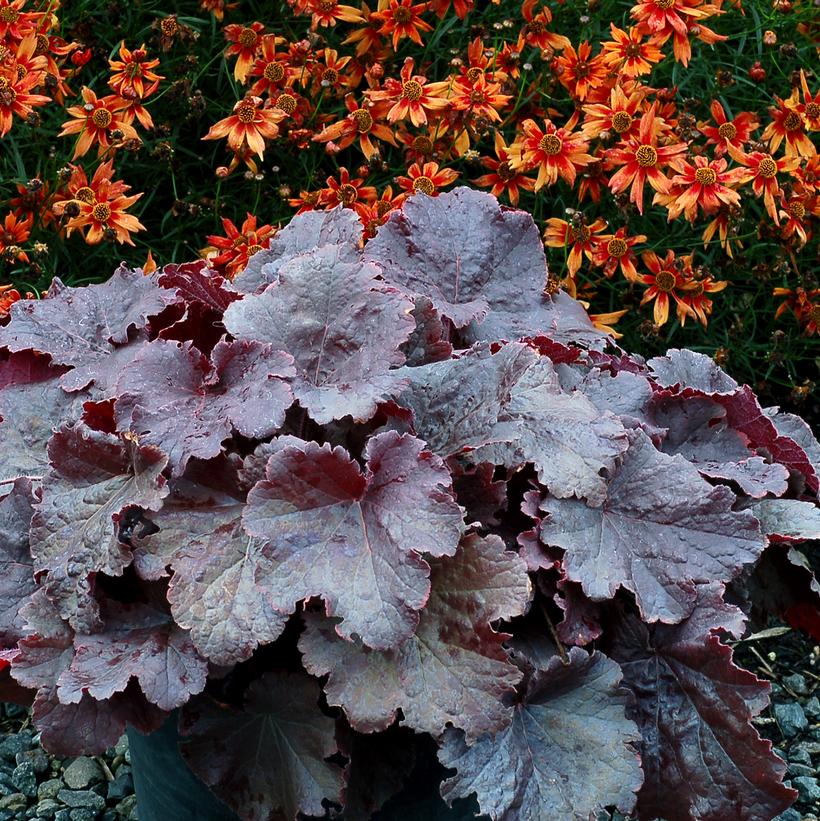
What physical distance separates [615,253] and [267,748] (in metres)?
1.41

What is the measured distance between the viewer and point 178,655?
1.30 meters

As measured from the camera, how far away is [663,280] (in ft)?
8.05

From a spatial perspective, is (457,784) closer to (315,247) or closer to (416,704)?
(416,704)

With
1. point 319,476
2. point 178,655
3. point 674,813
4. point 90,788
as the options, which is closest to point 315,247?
point 319,476

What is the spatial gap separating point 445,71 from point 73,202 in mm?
1032

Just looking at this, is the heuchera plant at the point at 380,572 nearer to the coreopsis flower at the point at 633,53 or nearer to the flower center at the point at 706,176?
the flower center at the point at 706,176

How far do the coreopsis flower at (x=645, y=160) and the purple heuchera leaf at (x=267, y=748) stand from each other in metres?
1.33

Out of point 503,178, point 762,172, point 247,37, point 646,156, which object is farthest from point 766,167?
point 247,37

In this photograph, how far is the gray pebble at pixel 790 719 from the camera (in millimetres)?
2475

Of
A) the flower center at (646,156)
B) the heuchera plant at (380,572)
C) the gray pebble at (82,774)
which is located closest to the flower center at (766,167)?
the flower center at (646,156)

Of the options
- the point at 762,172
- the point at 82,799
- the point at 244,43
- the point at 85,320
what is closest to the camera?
the point at 85,320

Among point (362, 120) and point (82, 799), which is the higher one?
point (362, 120)

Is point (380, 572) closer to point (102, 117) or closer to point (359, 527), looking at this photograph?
point (359, 527)

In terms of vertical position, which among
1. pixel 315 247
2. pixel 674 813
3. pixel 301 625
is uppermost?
pixel 315 247
